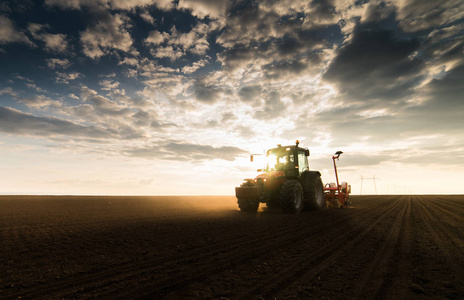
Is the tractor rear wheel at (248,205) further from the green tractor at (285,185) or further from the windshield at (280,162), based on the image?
the windshield at (280,162)

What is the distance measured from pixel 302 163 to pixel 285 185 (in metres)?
2.59

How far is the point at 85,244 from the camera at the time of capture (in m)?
6.48

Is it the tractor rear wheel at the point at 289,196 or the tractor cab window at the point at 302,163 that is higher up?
the tractor cab window at the point at 302,163

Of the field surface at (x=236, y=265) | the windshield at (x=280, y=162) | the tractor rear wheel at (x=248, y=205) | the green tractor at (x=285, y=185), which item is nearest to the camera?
the field surface at (x=236, y=265)

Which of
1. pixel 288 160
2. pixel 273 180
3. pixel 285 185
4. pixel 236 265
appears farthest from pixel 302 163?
pixel 236 265

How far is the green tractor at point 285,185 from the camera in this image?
1130 cm

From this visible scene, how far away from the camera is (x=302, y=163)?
1326cm

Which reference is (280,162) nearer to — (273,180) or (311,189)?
(273,180)

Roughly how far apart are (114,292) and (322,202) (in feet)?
42.3

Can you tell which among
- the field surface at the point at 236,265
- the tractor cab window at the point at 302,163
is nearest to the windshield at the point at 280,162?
the tractor cab window at the point at 302,163

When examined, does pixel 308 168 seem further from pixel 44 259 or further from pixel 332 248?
pixel 44 259

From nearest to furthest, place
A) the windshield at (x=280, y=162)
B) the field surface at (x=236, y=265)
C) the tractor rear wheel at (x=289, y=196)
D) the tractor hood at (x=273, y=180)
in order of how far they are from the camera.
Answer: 1. the field surface at (x=236, y=265)
2. the tractor rear wheel at (x=289, y=196)
3. the tractor hood at (x=273, y=180)
4. the windshield at (x=280, y=162)

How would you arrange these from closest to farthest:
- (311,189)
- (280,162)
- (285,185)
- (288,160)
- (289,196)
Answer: (289,196)
(285,185)
(311,189)
(288,160)
(280,162)

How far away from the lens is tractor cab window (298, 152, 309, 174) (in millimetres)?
12951
